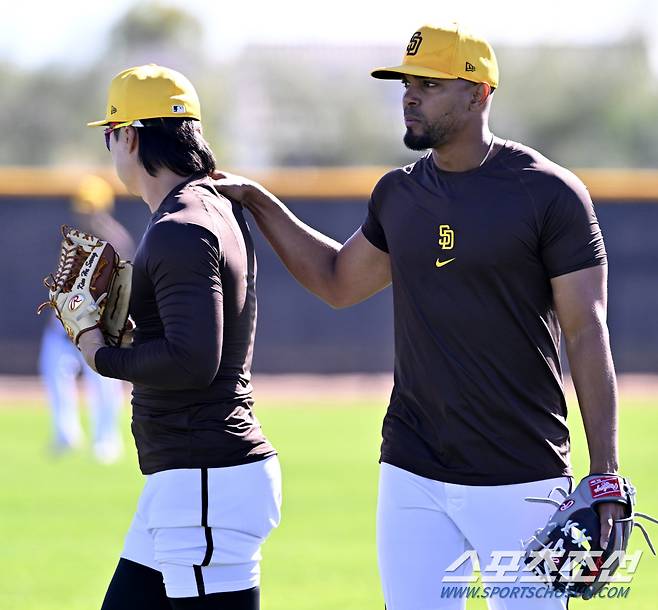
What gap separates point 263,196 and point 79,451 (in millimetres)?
8543

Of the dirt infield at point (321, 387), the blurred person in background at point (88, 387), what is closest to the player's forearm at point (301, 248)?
the blurred person in background at point (88, 387)

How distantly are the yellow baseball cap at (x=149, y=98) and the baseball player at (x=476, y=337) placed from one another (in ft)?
2.36

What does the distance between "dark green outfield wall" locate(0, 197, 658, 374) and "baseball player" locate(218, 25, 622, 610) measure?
15.4m

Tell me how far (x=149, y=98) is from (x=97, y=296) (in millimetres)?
665

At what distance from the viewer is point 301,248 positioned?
17.0 ft

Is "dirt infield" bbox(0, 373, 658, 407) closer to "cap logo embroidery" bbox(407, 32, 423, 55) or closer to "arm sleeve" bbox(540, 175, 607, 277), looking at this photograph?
"cap logo embroidery" bbox(407, 32, 423, 55)

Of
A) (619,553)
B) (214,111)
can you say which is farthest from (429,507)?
(214,111)

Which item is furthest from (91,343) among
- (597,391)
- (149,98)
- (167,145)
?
(597,391)

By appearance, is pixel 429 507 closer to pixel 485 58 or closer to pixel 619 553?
pixel 619 553

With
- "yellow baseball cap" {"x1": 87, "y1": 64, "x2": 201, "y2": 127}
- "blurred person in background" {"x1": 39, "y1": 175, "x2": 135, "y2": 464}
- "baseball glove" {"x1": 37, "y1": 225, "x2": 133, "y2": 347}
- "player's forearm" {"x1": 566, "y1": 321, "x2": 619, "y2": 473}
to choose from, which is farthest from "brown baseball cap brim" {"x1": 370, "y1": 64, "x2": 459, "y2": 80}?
"blurred person in background" {"x1": 39, "y1": 175, "x2": 135, "y2": 464}

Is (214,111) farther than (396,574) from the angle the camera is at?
Yes

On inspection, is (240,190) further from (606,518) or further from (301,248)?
(606,518)

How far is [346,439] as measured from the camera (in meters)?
14.5

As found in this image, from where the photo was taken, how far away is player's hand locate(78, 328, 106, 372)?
4.36 metres
